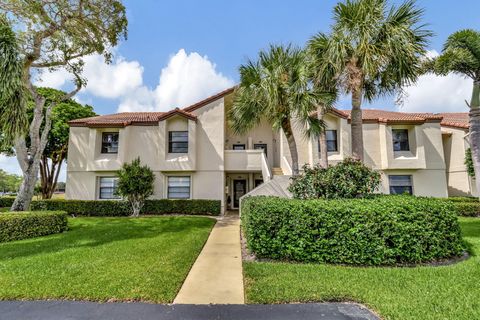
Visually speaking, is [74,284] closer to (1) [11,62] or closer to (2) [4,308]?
(2) [4,308]

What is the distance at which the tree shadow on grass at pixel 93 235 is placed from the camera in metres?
7.83

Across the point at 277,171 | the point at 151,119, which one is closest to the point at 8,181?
the point at 151,119

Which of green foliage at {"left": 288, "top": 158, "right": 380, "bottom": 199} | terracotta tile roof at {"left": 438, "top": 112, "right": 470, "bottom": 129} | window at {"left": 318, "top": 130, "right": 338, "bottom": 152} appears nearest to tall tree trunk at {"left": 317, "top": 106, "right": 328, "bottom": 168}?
green foliage at {"left": 288, "top": 158, "right": 380, "bottom": 199}

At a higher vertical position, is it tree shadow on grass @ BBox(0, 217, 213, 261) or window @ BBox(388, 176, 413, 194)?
window @ BBox(388, 176, 413, 194)

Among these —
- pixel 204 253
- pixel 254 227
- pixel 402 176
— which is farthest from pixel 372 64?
pixel 402 176

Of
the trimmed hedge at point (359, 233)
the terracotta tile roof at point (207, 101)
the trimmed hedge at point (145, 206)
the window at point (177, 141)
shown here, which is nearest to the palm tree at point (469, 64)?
the trimmed hedge at point (359, 233)

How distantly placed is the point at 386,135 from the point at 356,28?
11099 millimetres

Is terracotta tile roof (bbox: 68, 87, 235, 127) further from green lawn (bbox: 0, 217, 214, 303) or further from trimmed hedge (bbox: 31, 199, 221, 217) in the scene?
green lawn (bbox: 0, 217, 214, 303)

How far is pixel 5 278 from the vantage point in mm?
5230

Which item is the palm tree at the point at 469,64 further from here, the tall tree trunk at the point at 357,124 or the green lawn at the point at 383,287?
the green lawn at the point at 383,287

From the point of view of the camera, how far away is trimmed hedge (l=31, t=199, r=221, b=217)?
1638 cm

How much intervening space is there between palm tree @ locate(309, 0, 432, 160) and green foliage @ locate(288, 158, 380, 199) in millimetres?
985

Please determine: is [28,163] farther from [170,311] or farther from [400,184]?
[400,184]

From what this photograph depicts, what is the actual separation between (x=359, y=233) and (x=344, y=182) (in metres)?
2.54
